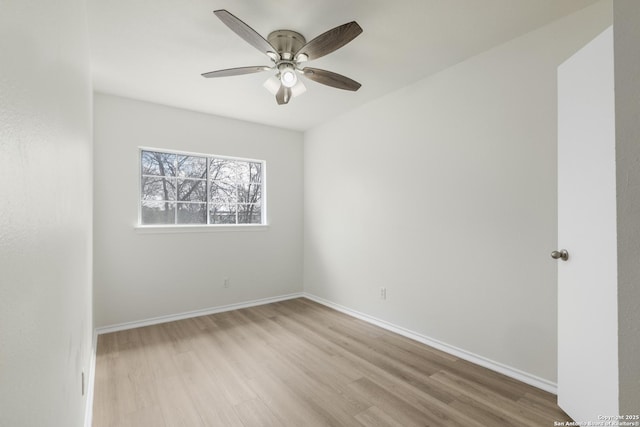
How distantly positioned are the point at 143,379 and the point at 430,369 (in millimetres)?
2241

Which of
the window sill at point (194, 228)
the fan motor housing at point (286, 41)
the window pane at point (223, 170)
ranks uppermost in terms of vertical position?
the fan motor housing at point (286, 41)

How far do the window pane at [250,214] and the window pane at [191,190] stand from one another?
543mm

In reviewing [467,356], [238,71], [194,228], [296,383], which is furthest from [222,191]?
[467,356]

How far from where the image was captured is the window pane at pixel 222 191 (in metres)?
4.09

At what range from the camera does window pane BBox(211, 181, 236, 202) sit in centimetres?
409

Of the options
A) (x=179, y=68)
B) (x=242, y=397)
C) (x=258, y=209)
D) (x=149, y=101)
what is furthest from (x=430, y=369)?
(x=149, y=101)

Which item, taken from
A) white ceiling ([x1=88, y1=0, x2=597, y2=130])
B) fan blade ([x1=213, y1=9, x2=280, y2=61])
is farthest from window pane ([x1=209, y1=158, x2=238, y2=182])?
fan blade ([x1=213, y1=9, x2=280, y2=61])

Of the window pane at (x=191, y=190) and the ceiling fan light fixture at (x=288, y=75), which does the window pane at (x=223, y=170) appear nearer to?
the window pane at (x=191, y=190)

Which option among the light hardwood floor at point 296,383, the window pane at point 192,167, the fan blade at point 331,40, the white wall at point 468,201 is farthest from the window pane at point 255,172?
the fan blade at point 331,40

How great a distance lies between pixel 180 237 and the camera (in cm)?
371

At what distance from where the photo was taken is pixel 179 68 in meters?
2.73

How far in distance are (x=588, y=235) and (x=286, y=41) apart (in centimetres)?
232

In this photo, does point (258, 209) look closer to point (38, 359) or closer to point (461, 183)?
point (461, 183)

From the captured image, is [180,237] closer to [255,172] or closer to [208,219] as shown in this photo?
[208,219]
